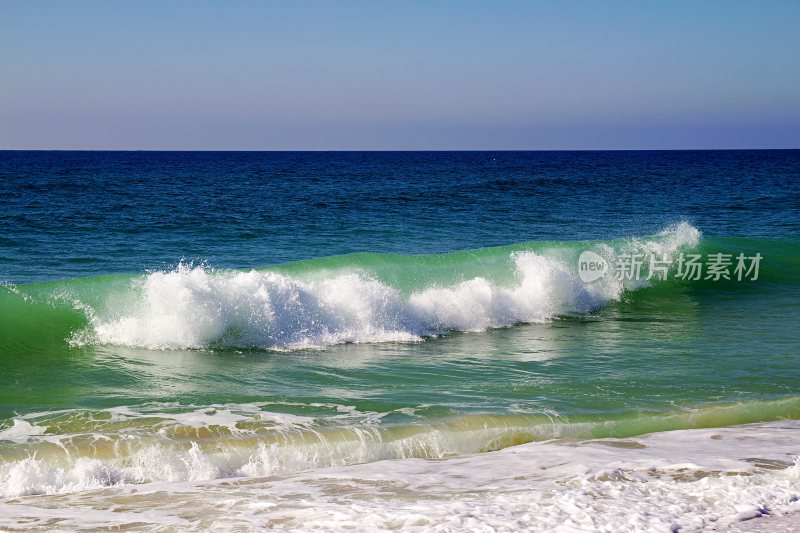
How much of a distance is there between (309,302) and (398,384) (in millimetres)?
3190

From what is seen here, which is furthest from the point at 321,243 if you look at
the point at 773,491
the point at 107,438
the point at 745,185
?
the point at 745,185

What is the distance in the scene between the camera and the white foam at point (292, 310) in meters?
9.98

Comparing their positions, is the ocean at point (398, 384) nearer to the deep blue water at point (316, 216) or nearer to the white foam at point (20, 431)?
the white foam at point (20, 431)

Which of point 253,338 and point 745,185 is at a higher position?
point 745,185

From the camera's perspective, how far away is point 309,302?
35.6ft

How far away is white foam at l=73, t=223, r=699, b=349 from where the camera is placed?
9.98 m

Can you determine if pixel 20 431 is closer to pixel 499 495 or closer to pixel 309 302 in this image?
pixel 499 495

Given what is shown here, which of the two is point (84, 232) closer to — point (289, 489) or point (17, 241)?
point (17, 241)

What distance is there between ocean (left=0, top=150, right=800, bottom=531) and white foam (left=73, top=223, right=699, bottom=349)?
0.10ft

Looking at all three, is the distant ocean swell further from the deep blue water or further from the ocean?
the deep blue water

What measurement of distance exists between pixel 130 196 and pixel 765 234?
21.6m

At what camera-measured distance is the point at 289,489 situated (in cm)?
504

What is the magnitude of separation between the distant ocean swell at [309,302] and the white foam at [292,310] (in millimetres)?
14

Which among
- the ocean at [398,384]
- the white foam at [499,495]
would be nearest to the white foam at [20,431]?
the ocean at [398,384]
